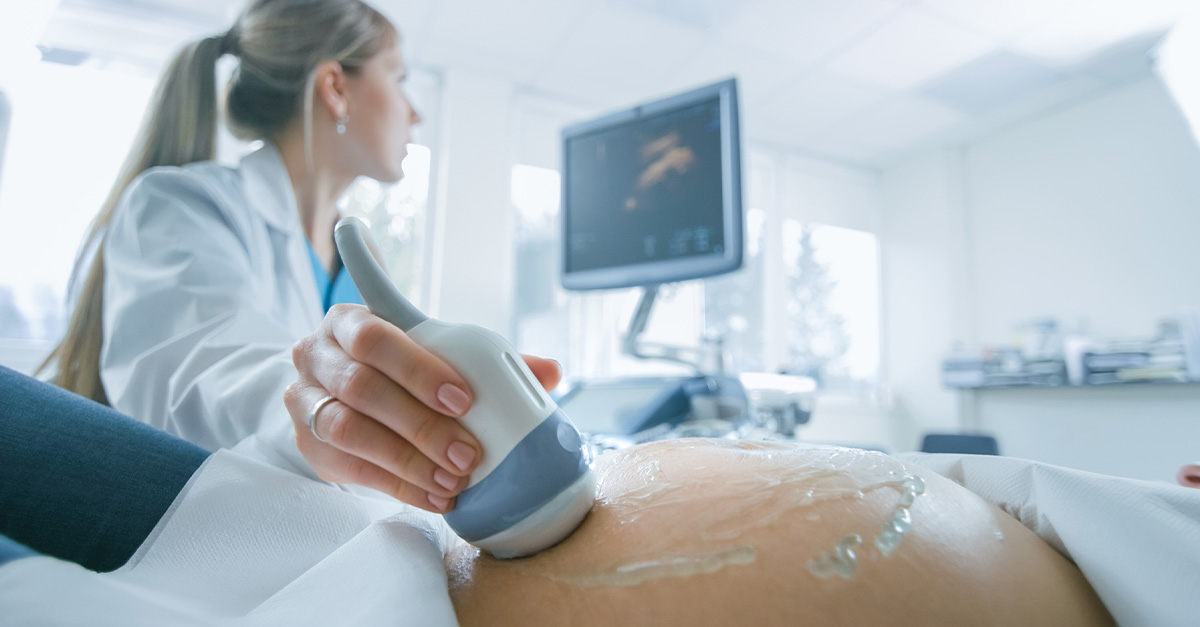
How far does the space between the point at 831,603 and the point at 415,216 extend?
124 inches

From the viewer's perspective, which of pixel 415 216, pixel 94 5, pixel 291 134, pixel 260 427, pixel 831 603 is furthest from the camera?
pixel 415 216

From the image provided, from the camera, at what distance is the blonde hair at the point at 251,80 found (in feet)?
3.67

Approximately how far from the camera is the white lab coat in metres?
0.67

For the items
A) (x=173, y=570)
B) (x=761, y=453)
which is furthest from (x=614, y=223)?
(x=173, y=570)

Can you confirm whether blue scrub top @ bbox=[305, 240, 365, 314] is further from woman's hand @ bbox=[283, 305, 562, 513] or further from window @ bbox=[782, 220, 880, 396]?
window @ bbox=[782, 220, 880, 396]

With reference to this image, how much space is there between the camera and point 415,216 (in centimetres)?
321

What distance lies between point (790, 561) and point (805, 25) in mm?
3159

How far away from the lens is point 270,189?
3.79 feet

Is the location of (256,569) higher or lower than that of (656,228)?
lower

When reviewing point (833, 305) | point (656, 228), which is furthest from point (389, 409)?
point (833, 305)

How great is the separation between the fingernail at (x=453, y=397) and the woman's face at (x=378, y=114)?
1.08m

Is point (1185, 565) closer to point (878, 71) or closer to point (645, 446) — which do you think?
point (645, 446)

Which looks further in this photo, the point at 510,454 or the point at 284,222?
the point at 284,222

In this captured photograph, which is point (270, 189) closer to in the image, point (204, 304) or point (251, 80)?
point (251, 80)
